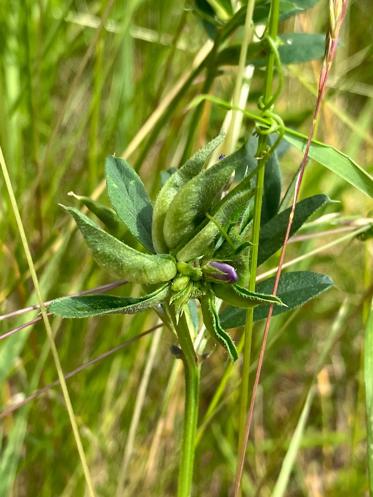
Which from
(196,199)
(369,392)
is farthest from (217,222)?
(369,392)

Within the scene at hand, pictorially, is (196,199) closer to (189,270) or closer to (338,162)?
(189,270)

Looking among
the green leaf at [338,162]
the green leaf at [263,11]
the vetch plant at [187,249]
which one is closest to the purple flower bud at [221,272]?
the vetch plant at [187,249]

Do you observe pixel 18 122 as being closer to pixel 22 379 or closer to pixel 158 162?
pixel 158 162

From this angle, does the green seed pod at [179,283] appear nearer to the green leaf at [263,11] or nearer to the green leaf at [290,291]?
the green leaf at [290,291]

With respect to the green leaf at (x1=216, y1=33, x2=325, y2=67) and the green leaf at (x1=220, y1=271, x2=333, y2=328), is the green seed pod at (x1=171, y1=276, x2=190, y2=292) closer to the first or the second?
the green leaf at (x1=220, y1=271, x2=333, y2=328)

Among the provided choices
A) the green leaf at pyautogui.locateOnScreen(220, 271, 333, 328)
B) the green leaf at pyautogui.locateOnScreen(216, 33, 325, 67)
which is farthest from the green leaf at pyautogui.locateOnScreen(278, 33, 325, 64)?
the green leaf at pyautogui.locateOnScreen(220, 271, 333, 328)

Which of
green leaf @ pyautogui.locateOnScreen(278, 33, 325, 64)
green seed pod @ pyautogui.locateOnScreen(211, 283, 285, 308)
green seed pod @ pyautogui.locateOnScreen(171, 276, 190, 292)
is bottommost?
green seed pod @ pyautogui.locateOnScreen(211, 283, 285, 308)
